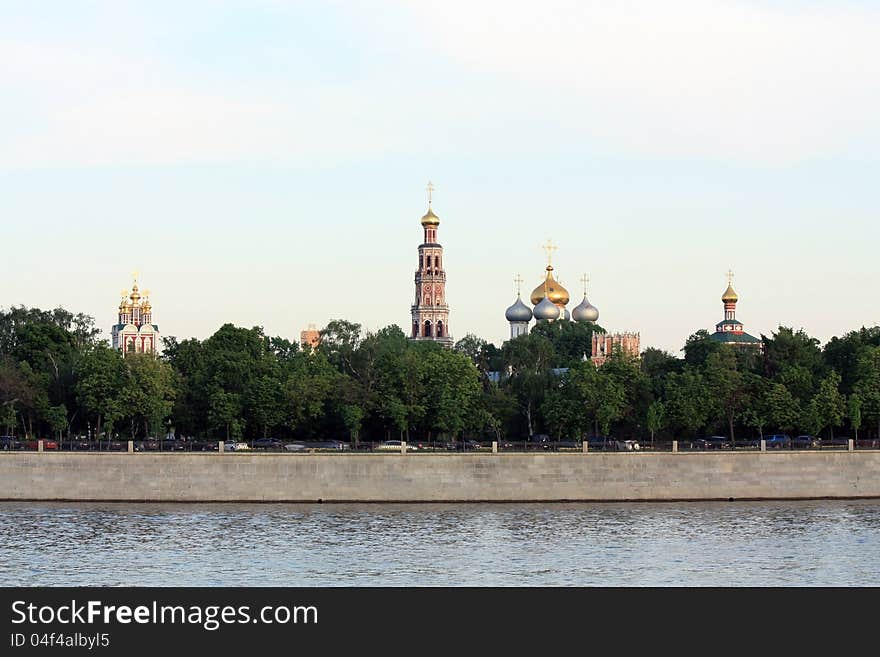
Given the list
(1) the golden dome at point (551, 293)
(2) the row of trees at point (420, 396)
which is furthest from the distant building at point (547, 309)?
(2) the row of trees at point (420, 396)

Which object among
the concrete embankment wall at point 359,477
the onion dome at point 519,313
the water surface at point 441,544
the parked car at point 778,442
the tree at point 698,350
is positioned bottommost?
the water surface at point 441,544

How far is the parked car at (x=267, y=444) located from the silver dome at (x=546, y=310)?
295 feet

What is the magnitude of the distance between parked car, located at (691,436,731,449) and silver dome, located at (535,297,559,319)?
8260 centimetres

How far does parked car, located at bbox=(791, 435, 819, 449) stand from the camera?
8419 centimetres

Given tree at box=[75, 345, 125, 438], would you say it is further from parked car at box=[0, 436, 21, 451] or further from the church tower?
the church tower

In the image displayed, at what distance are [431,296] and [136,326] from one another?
3351 centimetres

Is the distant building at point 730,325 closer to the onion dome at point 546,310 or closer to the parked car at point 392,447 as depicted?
the onion dome at point 546,310

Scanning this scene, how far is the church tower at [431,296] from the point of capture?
543 ft

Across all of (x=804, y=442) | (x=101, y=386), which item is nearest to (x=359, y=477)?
(x=101, y=386)

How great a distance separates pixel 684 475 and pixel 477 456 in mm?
Answer: 10715

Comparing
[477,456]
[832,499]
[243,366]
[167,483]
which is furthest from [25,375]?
[832,499]

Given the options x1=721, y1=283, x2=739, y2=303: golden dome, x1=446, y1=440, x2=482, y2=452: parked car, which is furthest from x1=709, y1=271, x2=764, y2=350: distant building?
x1=446, y1=440, x2=482, y2=452: parked car

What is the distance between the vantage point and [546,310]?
574 ft
